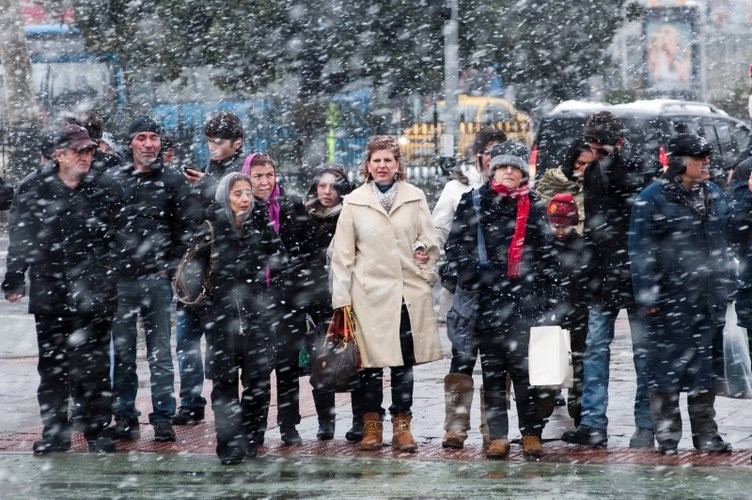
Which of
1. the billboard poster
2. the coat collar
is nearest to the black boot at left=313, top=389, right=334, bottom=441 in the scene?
the coat collar

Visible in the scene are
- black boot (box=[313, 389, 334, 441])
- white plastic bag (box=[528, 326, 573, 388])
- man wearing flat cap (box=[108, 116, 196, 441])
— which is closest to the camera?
white plastic bag (box=[528, 326, 573, 388])

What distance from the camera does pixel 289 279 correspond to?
8211 millimetres

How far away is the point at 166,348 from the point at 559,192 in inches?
104

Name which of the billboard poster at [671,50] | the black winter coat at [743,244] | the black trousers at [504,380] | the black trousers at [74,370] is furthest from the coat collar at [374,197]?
the billboard poster at [671,50]

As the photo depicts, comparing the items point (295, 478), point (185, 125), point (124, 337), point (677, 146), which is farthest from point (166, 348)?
point (185, 125)

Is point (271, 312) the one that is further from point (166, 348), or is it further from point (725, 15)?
point (725, 15)

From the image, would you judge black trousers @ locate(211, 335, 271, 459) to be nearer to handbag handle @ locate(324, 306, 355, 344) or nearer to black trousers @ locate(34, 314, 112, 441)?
handbag handle @ locate(324, 306, 355, 344)

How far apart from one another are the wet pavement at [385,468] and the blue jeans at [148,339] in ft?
0.78

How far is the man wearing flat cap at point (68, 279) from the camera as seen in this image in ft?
26.0

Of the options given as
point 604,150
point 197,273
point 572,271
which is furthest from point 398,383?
point 604,150

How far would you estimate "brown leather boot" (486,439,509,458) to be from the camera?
752cm

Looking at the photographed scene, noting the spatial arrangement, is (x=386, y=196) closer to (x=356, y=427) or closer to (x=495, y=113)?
(x=356, y=427)

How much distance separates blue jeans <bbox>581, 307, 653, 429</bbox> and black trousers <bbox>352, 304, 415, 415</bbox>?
40.5 inches

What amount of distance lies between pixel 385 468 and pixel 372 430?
2.14ft
